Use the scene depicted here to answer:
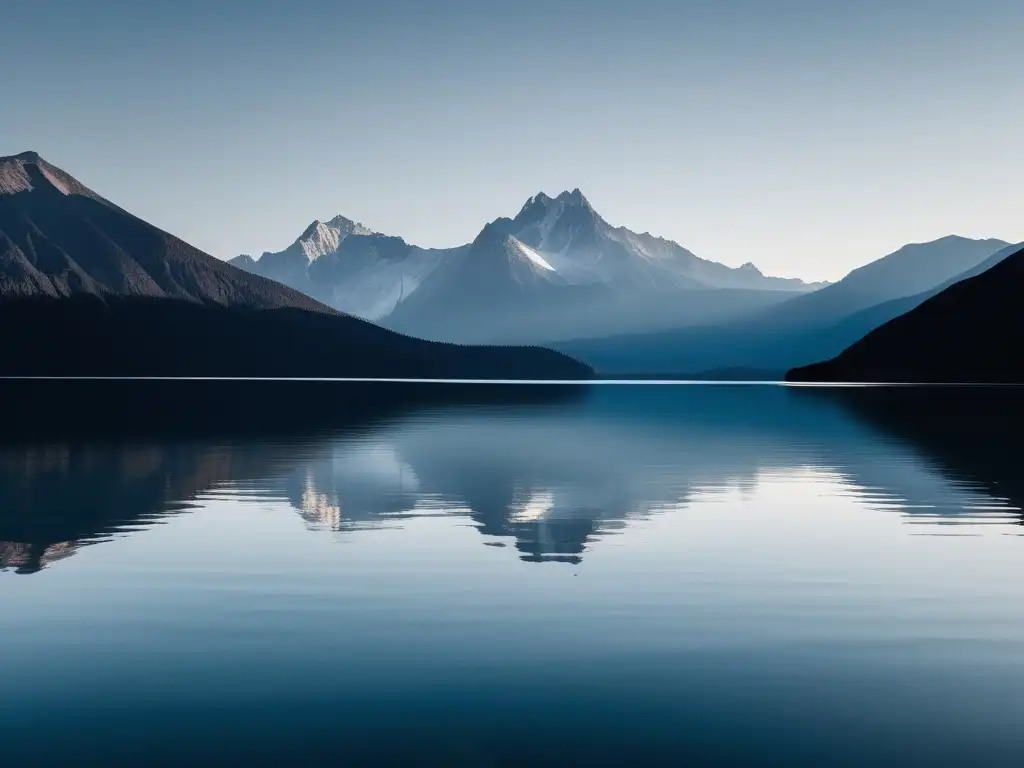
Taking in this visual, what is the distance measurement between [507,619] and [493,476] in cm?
3623

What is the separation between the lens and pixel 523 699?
2150cm

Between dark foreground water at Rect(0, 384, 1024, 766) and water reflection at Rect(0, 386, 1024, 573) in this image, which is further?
water reflection at Rect(0, 386, 1024, 573)

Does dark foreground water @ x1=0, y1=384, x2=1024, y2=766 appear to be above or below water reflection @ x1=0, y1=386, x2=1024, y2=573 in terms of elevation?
below

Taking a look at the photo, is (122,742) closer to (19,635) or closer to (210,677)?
(210,677)

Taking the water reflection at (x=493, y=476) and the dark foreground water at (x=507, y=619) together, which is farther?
the water reflection at (x=493, y=476)

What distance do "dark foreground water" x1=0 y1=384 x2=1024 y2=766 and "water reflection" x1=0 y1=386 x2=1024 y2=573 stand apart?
1.29 ft

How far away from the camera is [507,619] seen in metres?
28.1

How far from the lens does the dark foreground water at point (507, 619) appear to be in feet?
64.1

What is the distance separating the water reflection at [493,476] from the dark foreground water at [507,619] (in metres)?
0.39

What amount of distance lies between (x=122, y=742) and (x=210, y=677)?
368cm

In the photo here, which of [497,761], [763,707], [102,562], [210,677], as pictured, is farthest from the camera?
[102,562]

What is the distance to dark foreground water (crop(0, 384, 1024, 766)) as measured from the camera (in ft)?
64.1

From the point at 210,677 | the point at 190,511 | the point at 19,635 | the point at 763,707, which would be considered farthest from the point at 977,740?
the point at 190,511

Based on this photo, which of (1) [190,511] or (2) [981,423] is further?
(2) [981,423]
